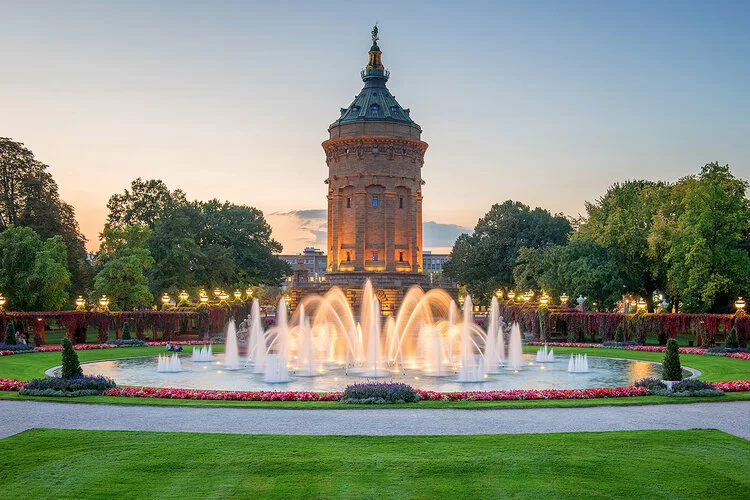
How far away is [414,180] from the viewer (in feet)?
255

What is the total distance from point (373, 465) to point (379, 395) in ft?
24.9

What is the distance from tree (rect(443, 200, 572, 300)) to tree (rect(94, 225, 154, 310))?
121 ft

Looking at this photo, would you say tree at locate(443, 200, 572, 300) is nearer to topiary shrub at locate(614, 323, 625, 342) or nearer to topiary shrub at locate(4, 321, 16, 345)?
topiary shrub at locate(614, 323, 625, 342)

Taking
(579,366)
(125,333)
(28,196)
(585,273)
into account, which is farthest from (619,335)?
(28,196)

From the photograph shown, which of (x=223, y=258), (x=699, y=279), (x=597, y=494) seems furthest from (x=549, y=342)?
(x=597, y=494)

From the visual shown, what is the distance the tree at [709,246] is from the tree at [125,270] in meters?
37.8

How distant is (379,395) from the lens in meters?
20.6

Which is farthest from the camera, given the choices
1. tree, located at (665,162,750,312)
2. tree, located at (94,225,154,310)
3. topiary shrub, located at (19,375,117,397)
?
tree, located at (94,225,154,310)

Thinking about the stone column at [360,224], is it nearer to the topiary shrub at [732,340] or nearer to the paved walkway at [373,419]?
the topiary shrub at [732,340]

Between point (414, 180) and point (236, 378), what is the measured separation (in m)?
52.2

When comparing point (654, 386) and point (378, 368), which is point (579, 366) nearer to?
point (378, 368)

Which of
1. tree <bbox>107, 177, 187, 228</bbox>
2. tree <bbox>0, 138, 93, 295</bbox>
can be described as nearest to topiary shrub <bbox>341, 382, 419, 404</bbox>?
tree <bbox>0, 138, 93, 295</bbox>

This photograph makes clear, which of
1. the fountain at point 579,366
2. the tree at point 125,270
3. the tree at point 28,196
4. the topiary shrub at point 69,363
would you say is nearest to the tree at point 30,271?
the tree at point 125,270

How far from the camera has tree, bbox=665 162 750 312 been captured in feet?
154
